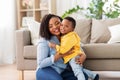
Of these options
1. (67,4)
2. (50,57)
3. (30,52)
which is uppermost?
(67,4)

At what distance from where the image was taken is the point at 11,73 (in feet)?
13.3

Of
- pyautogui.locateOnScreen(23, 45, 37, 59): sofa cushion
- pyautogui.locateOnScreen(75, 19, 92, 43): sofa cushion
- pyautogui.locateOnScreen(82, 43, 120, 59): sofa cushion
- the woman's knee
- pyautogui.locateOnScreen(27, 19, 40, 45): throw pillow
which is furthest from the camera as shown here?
pyautogui.locateOnScreen(75, 19, 92, 43): sofa cushion

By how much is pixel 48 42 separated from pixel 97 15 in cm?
213

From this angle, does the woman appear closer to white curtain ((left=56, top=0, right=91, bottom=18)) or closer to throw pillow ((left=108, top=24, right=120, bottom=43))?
throw pillow ((left=108, top=24, right=120, bottom=43))

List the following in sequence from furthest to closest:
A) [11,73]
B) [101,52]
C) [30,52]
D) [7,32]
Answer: [7,32] → [11,73] → [30,52] → [101,52]

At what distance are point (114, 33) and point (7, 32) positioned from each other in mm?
2275

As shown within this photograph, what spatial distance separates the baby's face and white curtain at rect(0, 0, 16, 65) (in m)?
2.72

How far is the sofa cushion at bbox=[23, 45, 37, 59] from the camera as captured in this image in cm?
325

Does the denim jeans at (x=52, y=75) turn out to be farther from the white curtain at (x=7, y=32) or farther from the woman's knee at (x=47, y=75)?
the white curtain at (x=7, y=32)

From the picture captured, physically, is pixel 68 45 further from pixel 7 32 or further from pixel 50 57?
pixel 7 32

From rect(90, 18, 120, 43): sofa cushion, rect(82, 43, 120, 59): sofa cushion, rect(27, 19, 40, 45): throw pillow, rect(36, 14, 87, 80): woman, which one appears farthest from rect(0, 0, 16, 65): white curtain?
rect(36, 14, 87, 80): woman

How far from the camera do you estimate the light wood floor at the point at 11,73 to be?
3.74m

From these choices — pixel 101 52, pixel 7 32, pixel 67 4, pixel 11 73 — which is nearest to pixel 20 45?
pixel 11 73

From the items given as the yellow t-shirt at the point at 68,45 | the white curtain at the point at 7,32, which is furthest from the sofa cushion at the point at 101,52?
the white curtain at the point at 7,32
